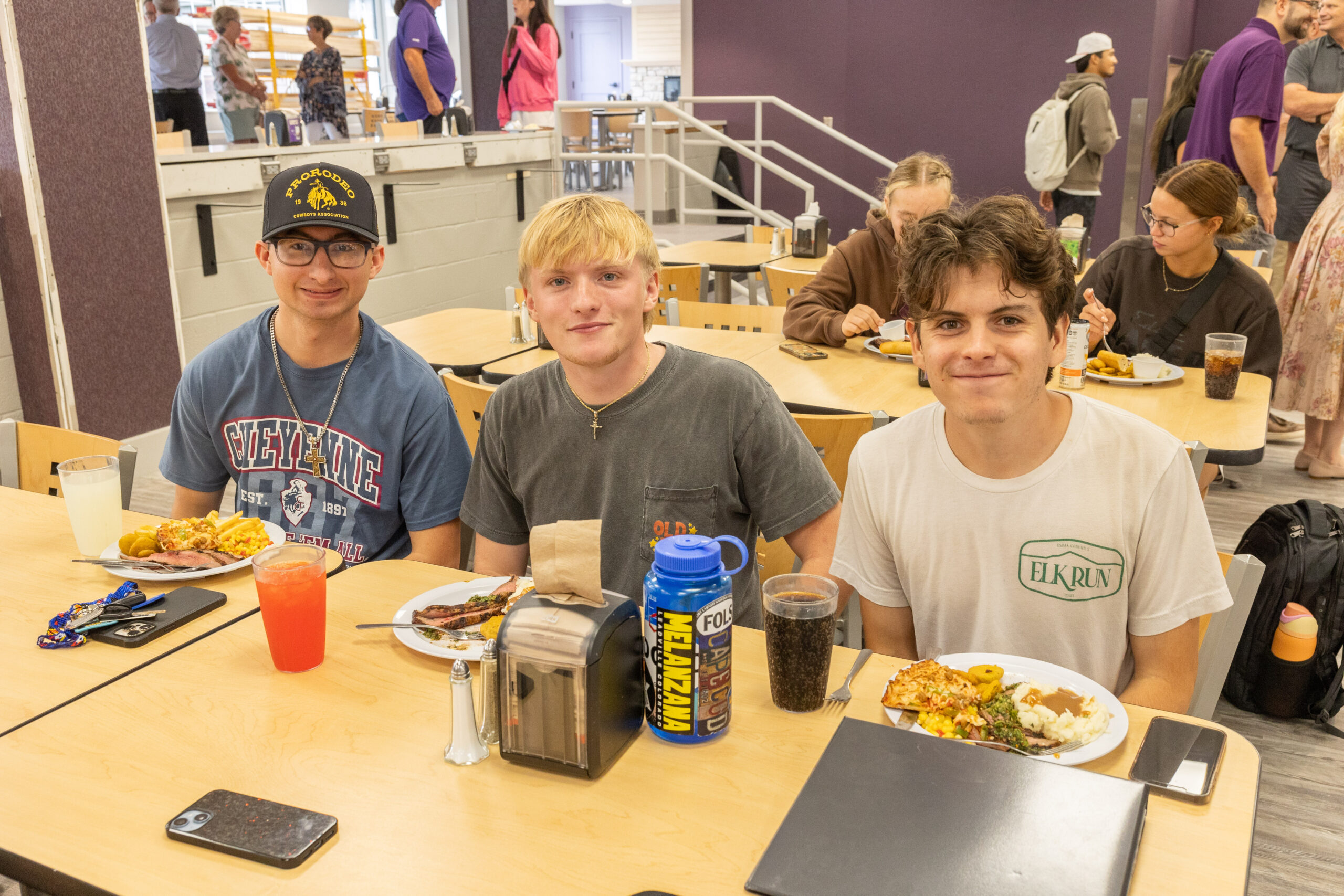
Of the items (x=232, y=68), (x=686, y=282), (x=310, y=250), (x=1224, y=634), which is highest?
(x=232, y=68)

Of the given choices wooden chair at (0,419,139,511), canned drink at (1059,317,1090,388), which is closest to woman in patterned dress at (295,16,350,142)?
wooden chair at (0,419,139,511)

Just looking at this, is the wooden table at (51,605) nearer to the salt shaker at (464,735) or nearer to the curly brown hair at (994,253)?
the salt shaker at (464,735)

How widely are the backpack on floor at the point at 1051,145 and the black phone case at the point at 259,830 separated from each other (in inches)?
266

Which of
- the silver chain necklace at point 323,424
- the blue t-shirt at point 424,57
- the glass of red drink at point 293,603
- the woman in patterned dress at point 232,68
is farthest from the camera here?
the blue t-shirt at point 424,57

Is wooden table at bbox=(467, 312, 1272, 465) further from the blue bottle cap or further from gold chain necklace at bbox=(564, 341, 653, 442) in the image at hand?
the blue bottle cap

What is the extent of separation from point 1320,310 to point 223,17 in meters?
5.64

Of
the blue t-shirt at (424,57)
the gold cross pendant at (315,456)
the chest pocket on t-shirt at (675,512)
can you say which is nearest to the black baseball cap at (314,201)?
the gold cross pendant at (315,456)

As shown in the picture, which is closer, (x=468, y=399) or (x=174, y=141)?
(x=468, y=399)

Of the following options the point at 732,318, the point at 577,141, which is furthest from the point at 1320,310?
the point at 577,141

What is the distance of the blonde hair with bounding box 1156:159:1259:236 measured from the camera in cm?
281

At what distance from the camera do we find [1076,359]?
8.57 feet

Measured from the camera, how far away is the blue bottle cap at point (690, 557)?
1.01 meters

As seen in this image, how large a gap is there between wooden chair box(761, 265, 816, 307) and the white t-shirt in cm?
275

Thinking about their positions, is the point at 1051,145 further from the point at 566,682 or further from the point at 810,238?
the point at 566,682
